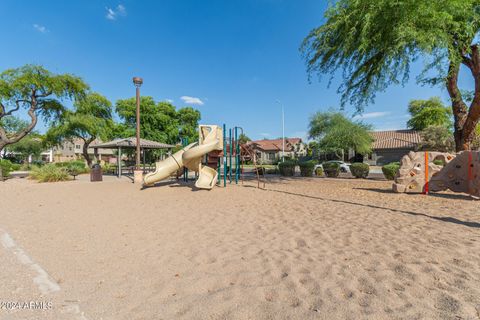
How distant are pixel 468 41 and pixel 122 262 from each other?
13.9 metres

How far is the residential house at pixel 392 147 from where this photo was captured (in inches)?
1232

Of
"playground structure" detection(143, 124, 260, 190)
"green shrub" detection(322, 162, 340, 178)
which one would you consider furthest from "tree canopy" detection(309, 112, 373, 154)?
"playground structure" detection(143, 124, 260, 190)

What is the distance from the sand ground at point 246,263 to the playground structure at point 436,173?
3051mm

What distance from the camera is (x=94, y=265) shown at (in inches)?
129

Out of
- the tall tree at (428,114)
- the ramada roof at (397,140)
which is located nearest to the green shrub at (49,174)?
the ramada roof at (397,140)

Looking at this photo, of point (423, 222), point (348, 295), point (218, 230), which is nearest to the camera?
A: point (348, 295)

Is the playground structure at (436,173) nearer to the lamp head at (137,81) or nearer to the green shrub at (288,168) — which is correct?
the green shrub at (288,168)

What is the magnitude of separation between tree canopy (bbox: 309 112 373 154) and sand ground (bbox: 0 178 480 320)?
25.3m

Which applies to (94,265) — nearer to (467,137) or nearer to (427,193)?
(427,193)

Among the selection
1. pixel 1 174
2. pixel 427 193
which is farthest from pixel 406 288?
pixel 1 174

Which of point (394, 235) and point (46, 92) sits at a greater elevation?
point (46, 92)

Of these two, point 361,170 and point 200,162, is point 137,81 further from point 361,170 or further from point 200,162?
point 361,170

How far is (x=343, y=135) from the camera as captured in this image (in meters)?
30.5

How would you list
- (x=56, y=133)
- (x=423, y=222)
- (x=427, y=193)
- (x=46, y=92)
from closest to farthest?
1. (x=423, y=222)
2. (x=427, y=193)
3. (x=46, y=92)
4. (x=56, y=133)
